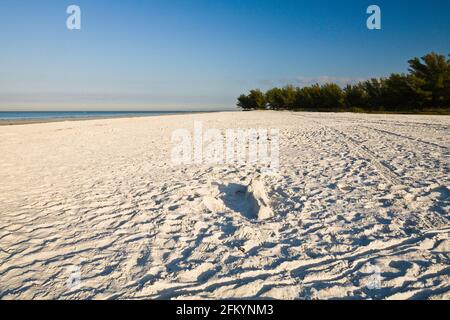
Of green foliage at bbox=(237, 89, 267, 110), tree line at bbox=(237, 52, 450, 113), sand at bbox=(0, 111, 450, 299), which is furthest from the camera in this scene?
green foliage at bbox=(237, 89, 267, 110)

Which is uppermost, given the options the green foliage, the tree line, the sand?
the green foliage

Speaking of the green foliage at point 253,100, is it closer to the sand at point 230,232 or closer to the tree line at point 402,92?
the tree line at point 402,92

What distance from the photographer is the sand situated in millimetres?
2908

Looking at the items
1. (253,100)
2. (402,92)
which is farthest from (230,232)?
(253,100)

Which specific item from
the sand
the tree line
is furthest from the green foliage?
the sand

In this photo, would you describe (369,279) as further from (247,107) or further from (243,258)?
(247,107)

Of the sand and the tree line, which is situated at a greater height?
the tree line

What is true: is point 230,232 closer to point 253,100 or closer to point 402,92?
point 402,92

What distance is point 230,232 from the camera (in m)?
4.08

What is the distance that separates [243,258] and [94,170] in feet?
19.6

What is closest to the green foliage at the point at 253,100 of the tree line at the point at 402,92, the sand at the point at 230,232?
the tree line at the point at 402,92

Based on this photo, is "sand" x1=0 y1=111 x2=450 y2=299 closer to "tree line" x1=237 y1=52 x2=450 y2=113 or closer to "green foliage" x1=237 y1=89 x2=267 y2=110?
"tree line" x1=237 y1=52 x2=450 y2=113

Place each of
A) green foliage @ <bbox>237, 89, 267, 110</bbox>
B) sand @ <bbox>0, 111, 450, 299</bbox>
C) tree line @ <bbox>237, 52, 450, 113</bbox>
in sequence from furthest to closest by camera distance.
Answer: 1. green foliage @ <bbox>237, 89, 267, 110</bbox>
2. tree line @ <bbox>237, 52, 450, 113</bbox>
3. sand @ <bbox>0, 111, 450, 299</bbox>
